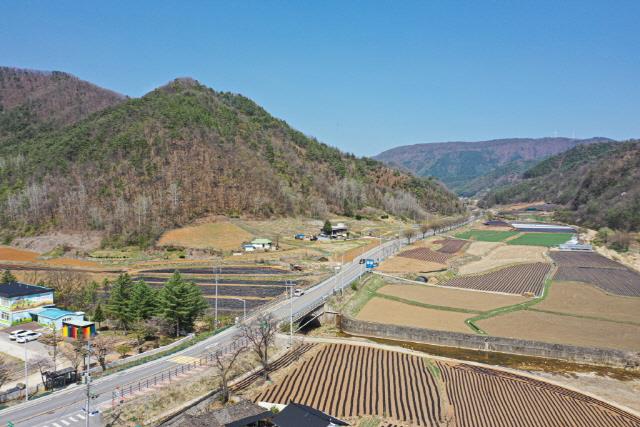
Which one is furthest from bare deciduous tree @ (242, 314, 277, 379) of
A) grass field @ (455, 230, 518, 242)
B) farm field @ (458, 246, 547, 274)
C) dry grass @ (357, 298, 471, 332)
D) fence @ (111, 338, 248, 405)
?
grass field @ (455, 230, 518, 242)

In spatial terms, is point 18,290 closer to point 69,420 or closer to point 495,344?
point 69,420

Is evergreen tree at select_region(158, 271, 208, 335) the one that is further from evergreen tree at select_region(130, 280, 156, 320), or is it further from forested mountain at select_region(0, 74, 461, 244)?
forested mountain at select_region(0, 74, 461, 244)

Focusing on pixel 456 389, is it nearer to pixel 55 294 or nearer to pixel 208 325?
pixel 208 325

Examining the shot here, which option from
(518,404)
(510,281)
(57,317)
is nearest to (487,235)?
(510,281)

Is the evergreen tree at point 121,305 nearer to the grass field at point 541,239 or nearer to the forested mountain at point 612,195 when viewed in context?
the grass field at point 541,239

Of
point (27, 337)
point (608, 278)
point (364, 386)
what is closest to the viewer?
point (364, 386)

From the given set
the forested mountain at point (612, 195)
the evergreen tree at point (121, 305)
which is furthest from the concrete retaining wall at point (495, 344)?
the forested mountain at point (612, 195)
